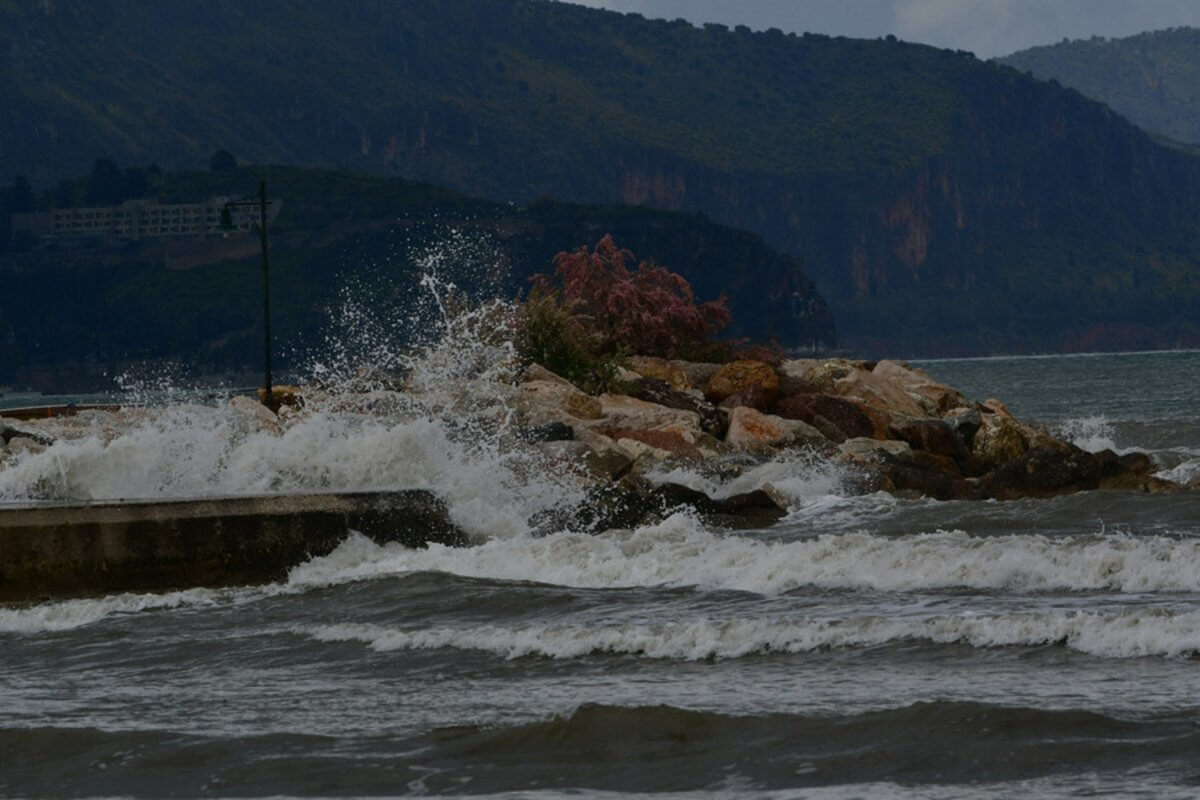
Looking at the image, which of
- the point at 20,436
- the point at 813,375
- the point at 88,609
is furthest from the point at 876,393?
the point at 88,609

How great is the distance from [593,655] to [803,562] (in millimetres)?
3245

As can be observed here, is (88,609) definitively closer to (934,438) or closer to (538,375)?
(538,375)

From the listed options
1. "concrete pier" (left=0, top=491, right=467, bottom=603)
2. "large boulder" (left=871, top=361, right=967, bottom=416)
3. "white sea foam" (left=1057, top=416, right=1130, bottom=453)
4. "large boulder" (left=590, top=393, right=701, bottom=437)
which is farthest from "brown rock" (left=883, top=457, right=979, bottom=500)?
"white sea foam" (left=1057, top=416, right=1130, bottom=453)

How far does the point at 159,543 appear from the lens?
17.8 metres

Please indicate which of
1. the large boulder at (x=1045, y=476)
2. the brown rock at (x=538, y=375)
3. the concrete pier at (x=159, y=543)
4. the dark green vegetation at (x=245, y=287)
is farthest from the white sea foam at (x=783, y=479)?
the dark green vegetation at (x=245, y=287)

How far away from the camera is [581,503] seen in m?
21.3

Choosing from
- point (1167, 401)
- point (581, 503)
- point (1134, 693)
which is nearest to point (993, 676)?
point (1134, 693)

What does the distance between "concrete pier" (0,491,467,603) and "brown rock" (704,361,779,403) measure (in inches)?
532

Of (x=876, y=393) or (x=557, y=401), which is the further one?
(x=876, y=393)

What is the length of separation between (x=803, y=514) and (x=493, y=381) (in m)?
6.48

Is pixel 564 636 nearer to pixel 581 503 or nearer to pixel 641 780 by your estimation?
pixel 641 780

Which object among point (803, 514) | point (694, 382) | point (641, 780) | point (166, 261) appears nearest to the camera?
point (641, 780)

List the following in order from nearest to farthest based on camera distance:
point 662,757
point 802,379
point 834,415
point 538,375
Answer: point 662,757, point 538,375, point 834,415, point 802,379

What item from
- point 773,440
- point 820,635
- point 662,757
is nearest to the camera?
point 662,757
